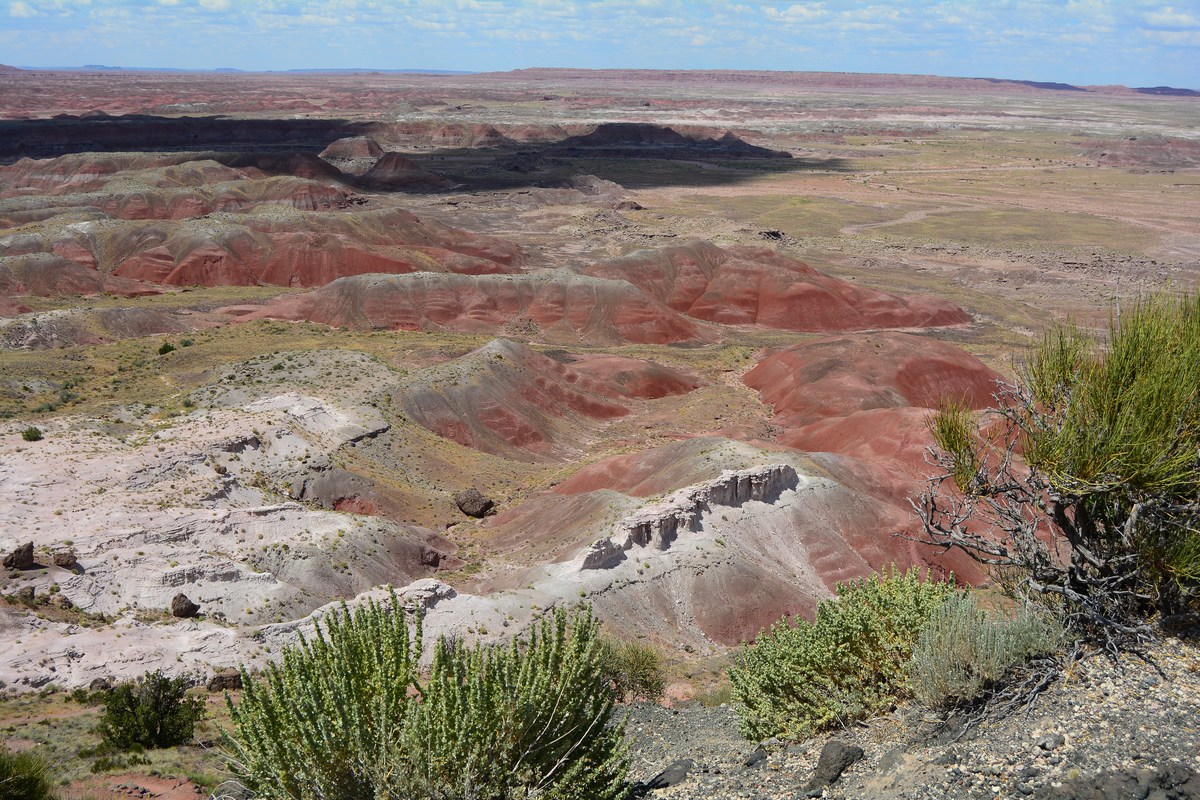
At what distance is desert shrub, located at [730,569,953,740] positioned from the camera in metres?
14.9

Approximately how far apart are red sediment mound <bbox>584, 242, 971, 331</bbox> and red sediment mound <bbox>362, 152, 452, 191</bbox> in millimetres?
68323

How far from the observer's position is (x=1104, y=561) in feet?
47.8

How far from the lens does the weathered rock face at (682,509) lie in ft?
103

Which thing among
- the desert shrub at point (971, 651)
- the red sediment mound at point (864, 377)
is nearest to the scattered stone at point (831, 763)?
the desert shrub at point (971, 651)

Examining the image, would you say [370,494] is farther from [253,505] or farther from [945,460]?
[945,460]

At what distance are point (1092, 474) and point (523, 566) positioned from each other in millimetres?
23143

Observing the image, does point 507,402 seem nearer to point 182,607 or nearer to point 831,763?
point 182,607

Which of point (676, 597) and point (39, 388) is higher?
point (39, 388)

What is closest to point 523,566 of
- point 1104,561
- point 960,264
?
point 1104,561

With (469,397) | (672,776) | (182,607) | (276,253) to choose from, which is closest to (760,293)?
(469,397)

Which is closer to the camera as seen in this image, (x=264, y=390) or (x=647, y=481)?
(x=647, y=481)

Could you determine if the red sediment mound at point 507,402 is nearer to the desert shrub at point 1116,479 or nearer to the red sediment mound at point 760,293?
the red sediment mound at point 760,293

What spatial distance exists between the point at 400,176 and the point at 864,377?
106 meters

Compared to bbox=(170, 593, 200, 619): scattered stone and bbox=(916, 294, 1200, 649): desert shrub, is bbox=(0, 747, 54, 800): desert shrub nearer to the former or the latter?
bbox=(170, 593, 200, 619): scattered stone
